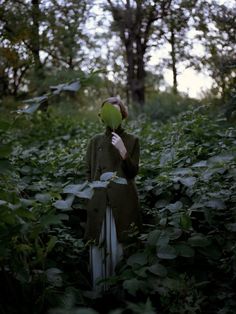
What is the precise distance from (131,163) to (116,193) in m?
0.27

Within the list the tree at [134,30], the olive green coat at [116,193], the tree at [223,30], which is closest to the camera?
the olive green coat at [116,193]

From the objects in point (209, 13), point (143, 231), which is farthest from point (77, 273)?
point (209, 13)

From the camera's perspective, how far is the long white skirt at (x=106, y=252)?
356 cm

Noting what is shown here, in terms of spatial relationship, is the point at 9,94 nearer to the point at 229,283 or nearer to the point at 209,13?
the point at 209,13

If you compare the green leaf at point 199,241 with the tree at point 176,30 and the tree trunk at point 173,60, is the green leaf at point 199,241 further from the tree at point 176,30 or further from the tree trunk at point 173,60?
the tree trunk at point 173,60

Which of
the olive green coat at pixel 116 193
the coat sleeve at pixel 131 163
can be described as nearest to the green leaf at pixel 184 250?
the olive green coat at pixel 116 193

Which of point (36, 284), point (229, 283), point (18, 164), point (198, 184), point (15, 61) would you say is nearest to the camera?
point (36, 284)

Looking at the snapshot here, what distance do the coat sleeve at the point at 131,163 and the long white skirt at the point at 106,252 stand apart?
333mm

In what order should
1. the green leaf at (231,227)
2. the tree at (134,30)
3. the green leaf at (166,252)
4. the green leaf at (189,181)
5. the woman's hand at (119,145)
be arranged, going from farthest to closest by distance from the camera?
the tree at (134,30)
the woman's hand at (119,145)
the green leaf at (231,227)
the green leaf at (189,181)
the green leaf at (166,252)

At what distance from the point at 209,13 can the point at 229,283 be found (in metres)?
4.40

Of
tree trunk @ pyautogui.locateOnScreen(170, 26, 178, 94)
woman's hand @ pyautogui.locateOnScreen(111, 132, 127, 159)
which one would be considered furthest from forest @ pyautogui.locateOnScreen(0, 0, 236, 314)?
tree trunk @ pyautogui.locateOnScreen(170, 26, 178, 94)

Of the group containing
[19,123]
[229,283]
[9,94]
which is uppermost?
[9,94]

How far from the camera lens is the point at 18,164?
185 inches

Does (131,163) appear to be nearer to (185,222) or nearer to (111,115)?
(185,222)
